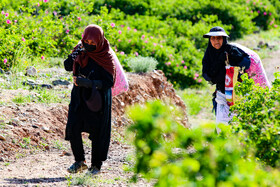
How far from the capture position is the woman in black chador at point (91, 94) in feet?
14.3

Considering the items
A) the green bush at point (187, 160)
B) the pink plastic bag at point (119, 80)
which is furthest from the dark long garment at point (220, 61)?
the green bush at point (187, 160)

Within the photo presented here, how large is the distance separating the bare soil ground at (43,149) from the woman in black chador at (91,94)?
0.30 metres

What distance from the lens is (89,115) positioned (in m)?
4.49

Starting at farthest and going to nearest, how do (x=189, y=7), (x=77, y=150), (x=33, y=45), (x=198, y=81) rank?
(x=189, y=7), (x=198, y=81), (x=33, y=45), (x=77, y=150)

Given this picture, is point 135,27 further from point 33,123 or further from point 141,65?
point 33,123

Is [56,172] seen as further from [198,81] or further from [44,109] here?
[198,81]

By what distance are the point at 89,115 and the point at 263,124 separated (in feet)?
6.17

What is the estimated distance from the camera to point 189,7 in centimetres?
1490

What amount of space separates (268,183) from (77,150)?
2.68 metres

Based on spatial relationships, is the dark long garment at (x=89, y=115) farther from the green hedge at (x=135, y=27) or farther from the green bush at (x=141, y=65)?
the green bush at (x=141, y=65)

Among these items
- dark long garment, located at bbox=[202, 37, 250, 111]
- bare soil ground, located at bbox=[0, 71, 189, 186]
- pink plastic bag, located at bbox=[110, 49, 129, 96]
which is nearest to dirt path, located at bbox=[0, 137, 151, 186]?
bare soil ground, located at bbox=[0, 71, 189, 186]

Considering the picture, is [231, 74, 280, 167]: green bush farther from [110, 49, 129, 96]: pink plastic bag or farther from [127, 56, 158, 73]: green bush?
[127, 56, 158, 73]: green bush

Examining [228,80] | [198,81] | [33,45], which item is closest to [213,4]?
[198,81]

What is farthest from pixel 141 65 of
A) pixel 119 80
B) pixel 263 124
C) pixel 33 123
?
pixel 263 124
